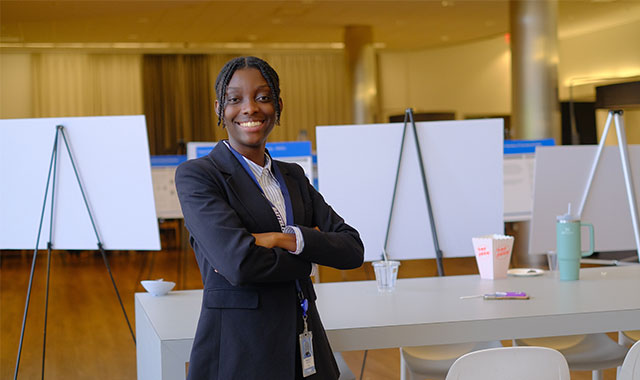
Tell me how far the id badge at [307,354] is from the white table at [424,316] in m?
0.27

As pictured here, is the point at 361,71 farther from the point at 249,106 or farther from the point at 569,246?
the point at 249,106

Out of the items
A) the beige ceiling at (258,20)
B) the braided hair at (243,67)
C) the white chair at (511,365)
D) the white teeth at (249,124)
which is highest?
the beige ceiling at (258,20)

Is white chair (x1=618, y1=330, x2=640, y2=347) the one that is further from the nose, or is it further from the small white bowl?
the nose

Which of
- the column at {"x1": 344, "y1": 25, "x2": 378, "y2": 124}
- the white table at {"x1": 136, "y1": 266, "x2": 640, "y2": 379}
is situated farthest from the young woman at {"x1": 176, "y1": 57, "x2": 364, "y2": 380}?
the column at {"x1": 344, "y1": 25, "x2": 378, "y2": 124}

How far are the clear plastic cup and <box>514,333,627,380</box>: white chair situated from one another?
26.0 inches

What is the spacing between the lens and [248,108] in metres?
1.62

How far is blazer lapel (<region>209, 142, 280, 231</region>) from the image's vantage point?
1.60 meters

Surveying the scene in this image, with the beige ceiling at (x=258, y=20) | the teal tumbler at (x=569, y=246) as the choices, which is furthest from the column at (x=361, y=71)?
the teal tumbler at (x=569, y=246)

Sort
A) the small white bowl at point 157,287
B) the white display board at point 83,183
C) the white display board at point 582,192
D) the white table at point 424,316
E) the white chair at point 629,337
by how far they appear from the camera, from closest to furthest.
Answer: the white table at point 424,316
the small white bowl at point 157,287
the white chair at point 629,337
the white display board at point 83,183
the white display board at point 582,192

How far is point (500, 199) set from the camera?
3289mm

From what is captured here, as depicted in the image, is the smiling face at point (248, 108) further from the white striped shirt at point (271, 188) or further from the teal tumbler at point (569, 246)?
the teal tumbler at point (569, 246)

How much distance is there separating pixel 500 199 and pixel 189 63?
35.9ft

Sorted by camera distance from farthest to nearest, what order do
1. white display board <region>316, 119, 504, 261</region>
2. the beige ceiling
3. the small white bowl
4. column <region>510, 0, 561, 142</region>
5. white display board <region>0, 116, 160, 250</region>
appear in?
1. the beige ceiling
2. column <region>510, 0, 561, 142</region>
3. white display board <region>316, 119, 504, 261</region>
4. white display board <region>0, 116, 160, 250</region>
5. the small white bowl

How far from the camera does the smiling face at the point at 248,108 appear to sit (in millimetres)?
1629
